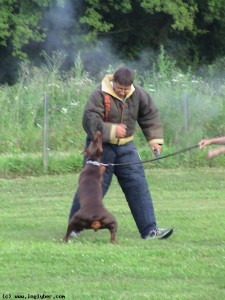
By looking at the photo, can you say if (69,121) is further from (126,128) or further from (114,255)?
(114,255)

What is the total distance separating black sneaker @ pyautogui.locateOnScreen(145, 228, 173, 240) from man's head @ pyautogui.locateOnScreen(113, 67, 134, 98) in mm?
1410

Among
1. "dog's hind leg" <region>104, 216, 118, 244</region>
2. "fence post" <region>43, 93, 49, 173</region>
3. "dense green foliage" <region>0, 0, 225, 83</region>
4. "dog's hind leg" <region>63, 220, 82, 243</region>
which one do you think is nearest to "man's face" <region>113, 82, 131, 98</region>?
"dog's hind leg" <region>104, 216, 118, 244</region>

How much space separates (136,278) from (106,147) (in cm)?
249

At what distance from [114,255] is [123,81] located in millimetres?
1929

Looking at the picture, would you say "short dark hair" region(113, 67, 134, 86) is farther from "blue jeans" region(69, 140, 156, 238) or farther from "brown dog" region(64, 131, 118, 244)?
"blue jeans" region(69, 140, 156, 238)

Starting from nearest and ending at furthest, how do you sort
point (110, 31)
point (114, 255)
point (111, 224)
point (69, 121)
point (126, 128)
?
point (114, 255) < point (111, 224) < point (126, 128) < point (69, 121) < point (110, 31)

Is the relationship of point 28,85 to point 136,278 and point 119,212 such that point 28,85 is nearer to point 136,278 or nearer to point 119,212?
point 119,212

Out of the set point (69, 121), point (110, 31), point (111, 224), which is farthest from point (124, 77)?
point (110, 31)

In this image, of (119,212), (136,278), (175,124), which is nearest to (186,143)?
(175,124)

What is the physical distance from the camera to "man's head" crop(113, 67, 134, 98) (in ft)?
33.2

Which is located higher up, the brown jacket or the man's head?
the man's head

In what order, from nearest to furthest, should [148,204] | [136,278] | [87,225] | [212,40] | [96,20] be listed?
[136,278]
[87,225]
[148,204]
[96,20]
[212,40]

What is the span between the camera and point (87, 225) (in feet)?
32.4

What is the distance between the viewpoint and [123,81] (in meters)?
10.1
